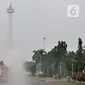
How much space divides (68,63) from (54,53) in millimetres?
7698

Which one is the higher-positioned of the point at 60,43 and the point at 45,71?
the point at 60,43

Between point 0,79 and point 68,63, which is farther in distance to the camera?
point 68,63

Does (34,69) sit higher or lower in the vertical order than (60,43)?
lower

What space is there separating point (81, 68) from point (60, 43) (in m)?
32.1

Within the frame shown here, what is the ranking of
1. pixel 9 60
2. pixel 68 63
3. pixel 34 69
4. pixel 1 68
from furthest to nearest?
1. pixel 34 69
2. pixel 68 63
3. pixel 9 60
4. pixel 1 68

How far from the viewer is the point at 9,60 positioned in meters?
41.4

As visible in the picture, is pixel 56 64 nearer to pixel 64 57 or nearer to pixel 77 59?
pixel 64 57

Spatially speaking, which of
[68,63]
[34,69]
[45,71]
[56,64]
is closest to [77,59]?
[68,63]

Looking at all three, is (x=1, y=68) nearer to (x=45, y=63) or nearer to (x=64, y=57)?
(x=64, y=57)

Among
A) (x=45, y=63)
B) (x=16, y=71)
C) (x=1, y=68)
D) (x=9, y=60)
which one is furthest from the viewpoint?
(x=45, y=63)

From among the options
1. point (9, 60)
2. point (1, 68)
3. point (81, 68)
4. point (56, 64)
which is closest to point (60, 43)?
point (56, 64)

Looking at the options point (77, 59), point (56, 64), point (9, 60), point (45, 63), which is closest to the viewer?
point (9, 60)

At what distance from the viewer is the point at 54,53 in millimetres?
87250

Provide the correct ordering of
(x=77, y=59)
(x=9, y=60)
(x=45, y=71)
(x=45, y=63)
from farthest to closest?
(x=45, y=71) < (x=45, y=63) < (x=77, y=59) < (x=9, y=60)
